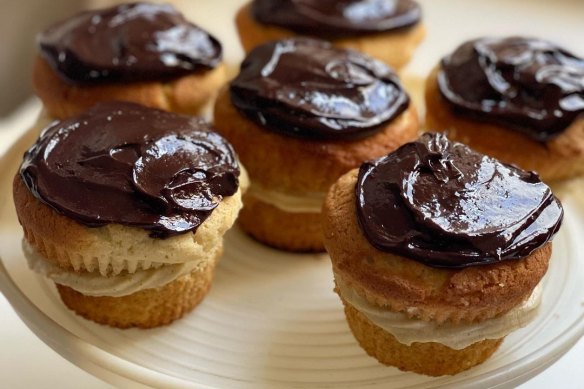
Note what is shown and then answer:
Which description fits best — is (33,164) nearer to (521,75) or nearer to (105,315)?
(105,315)

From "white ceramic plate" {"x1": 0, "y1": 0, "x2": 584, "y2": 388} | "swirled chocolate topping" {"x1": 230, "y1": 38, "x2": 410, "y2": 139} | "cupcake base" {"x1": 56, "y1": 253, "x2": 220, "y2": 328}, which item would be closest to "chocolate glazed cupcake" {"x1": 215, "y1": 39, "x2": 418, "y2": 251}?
"swirled chocolate topping" {"x1": 230, "y1": 38, "x2": 410, "y2": 139}

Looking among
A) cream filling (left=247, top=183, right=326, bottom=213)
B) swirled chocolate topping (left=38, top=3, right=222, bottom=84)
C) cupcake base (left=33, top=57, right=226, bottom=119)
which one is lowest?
cream filling (left=247, top=183, right=326, bottom=213)

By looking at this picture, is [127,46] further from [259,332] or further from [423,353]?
[423,353]

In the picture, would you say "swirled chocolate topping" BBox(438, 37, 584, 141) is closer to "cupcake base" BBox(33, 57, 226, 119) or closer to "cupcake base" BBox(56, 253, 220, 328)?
"cupcake base" BBox(33, 57, 226, 119)

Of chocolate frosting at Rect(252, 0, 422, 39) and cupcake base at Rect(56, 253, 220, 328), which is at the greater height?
chocolate frosting at Rect(252, 0, 422, 39)

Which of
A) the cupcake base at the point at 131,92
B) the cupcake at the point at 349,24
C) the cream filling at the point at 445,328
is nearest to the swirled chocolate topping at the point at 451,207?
the cream filling at the point at 445,328
